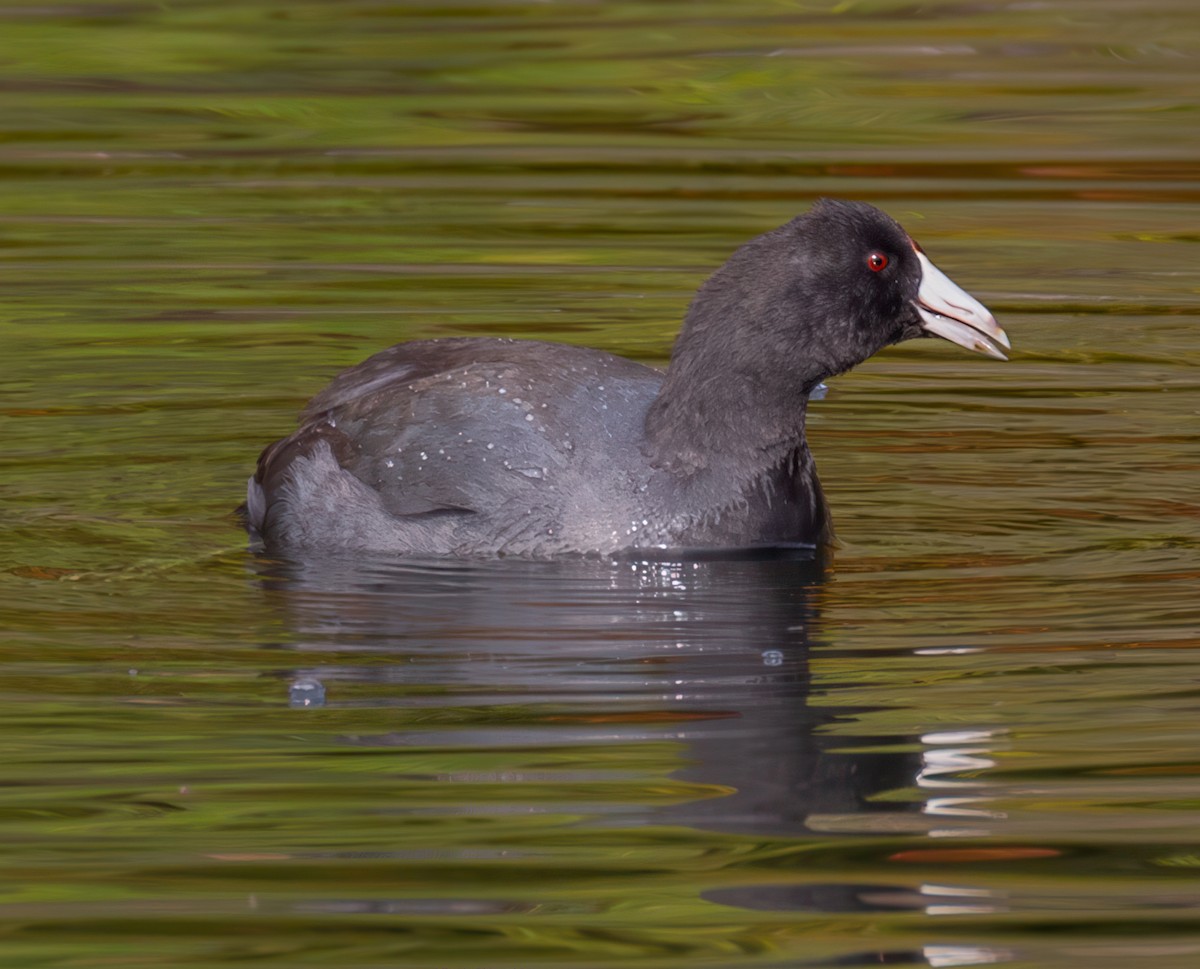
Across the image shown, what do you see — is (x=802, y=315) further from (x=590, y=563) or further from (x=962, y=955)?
(x=962, y=955)

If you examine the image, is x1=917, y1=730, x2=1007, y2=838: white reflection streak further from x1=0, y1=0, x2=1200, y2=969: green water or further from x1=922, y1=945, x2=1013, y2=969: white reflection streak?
x1=922, y1=945, x2=1013, y2=969: white reflection streak

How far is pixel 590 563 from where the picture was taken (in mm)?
6867

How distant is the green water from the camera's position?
445cm

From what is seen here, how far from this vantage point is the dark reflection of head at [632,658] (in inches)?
199

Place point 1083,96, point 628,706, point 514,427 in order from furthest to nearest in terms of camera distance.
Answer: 1. point 1083,96
2. point 514,427
3. point 628,706

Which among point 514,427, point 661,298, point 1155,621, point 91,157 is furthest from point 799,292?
point 91,157

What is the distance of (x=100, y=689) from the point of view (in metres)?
5.69

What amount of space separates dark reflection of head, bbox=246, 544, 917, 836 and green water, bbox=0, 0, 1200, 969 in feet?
0.06

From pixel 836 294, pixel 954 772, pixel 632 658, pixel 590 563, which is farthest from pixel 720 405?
pixel 954 772

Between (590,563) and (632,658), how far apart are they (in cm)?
94

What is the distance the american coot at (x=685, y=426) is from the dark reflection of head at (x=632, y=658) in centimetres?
11

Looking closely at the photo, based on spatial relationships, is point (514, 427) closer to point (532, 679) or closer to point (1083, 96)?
point (532, 679)

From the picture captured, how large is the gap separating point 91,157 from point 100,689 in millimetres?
7085

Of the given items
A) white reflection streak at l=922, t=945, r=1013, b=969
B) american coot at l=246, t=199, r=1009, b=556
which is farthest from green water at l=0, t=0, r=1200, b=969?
american coot at l=246, t=199, r=1009, b=556
